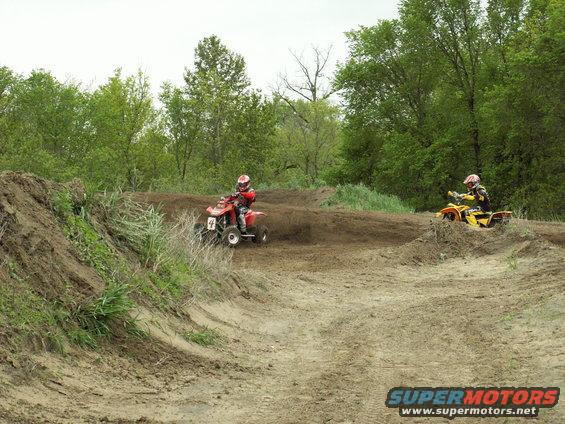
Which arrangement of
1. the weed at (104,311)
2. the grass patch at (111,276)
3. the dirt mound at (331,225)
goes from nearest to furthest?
the grass patch at (111,276) → the weed at (104,311) → the dirt mound at (331,225)

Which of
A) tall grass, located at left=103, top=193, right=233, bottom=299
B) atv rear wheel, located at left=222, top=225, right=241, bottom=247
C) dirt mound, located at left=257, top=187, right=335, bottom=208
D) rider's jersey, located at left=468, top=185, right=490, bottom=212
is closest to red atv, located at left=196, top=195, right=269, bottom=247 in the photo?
atv rear wheel, located at left=222, top=225, right=241, bottom=247

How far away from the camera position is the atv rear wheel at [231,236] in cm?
2160

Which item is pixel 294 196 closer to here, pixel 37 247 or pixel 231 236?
pixel 231 236

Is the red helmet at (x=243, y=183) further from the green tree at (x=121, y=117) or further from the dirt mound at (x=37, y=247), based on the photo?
the green tree at (x=121, y=117)

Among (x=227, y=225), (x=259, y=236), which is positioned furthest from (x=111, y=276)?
(x=259, y=236)

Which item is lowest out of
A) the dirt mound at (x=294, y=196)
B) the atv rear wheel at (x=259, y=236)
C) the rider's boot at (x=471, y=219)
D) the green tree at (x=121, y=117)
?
the atv rear wheel at (x=259, y=236)

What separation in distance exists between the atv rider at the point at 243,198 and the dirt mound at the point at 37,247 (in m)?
12.3

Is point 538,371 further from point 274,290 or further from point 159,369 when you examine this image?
point 274,290

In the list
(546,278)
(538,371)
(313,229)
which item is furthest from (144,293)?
(313,229)

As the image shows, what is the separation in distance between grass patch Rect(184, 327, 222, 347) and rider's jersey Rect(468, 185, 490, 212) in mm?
16137

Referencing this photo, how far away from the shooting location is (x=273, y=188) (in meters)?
42.8

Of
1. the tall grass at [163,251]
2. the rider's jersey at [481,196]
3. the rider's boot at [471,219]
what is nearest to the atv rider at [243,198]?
the rider's boot at [471,219]

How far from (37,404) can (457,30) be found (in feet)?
154

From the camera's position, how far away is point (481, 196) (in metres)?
24.1
